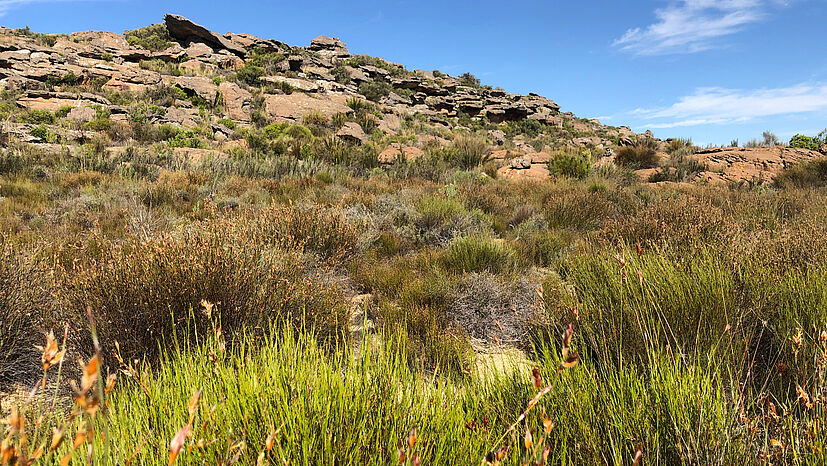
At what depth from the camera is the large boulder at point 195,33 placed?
34812 millimetres

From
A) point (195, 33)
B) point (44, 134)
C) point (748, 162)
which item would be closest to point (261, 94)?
point (44, 134)

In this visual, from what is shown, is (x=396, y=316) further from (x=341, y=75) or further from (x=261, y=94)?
(x=341, y=75)

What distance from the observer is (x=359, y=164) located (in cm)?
1261

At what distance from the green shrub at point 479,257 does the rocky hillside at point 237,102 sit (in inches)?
334

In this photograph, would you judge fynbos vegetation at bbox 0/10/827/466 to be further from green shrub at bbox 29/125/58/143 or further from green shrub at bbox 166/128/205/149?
green shrub at bbox 166/128/205/149

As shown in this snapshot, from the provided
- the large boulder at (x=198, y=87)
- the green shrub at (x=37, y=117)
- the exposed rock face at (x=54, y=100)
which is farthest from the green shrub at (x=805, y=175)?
the exposed rock face at (x=54, y=100)

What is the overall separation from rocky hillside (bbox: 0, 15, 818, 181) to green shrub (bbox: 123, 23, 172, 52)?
17cm

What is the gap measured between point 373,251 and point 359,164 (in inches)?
321

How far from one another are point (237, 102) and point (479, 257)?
21.0 m

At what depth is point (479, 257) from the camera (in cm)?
446

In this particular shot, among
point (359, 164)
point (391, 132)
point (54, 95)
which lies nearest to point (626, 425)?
point (359, 164)

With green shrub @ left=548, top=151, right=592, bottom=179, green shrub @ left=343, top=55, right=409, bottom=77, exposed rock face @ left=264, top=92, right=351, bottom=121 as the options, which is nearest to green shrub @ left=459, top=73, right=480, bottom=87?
green shrub @ left=343, top=55, right=409, bottom=77

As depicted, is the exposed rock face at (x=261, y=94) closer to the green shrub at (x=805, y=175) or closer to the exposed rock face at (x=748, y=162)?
the exposed rock face at (x=748, y=162)

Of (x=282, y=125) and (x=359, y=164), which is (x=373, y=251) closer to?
(x=359, y=164)
